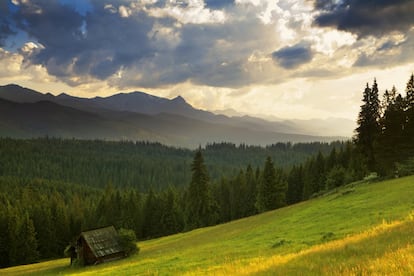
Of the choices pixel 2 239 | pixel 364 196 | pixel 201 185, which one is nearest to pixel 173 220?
pixel 201 185

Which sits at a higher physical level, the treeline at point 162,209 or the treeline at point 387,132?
the treeline at point 387,132

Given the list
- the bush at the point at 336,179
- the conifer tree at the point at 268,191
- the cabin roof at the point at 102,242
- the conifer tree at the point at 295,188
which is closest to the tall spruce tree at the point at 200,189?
the conifer tree at the point at 268,191

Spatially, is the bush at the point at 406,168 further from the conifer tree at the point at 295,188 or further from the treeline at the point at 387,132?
the conifer tree at the point at 295,188

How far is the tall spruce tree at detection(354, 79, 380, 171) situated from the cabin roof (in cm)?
4918

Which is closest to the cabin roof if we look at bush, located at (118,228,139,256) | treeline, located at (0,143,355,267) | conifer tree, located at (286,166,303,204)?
bush, located at (118,228,139,256)

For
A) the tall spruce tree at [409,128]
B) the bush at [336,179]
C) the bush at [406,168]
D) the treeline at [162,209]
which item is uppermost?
the tall spruce tree at [409,128]

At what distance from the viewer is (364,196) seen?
43.8 m

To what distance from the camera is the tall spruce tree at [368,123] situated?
228 ft

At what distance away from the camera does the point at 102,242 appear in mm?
59312

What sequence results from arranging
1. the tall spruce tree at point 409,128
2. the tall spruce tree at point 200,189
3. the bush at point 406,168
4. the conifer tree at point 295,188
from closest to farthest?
the bush at point 406,168, the tall spruce tree at point 409,128, the tall spruce tree at point 200,189, the conifer tree at point 295,188

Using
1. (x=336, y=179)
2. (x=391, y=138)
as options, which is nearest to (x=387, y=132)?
(x=391, y=138)

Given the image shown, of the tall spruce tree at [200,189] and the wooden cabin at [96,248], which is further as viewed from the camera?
the tall spruce tree at [200,189]

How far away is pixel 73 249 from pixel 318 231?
46.8 meters

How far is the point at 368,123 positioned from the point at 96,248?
179 feet
